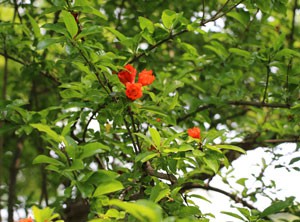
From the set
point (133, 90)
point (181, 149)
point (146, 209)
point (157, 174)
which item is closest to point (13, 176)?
point (157, 174)

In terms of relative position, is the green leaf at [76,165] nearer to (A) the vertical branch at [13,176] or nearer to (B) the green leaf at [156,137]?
(B) the green leaf at [156,137]

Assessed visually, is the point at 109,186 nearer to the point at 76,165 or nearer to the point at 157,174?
the point at 76,165

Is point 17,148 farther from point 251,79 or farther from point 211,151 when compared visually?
point 211,151

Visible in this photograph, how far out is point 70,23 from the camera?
1521 mm

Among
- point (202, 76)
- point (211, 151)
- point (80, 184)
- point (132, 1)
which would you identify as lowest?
point (80, 184)

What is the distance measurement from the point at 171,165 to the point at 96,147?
377 millimetres

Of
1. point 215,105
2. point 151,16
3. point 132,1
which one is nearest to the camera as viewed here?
point 215,105

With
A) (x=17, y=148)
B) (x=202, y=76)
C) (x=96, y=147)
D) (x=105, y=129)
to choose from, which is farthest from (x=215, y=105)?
(x=17, y=148)

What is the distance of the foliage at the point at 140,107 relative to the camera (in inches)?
57.9

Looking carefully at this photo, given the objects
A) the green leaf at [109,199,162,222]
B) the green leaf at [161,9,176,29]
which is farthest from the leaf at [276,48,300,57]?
the green leaf at [109,199,162,222]

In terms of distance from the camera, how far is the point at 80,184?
4.31 feet

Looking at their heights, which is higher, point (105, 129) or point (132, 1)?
point (132, 1)

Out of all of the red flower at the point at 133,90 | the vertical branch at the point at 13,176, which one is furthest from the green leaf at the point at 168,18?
the vertical branch at the point at 13,176

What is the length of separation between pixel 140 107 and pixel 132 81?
10 cm
